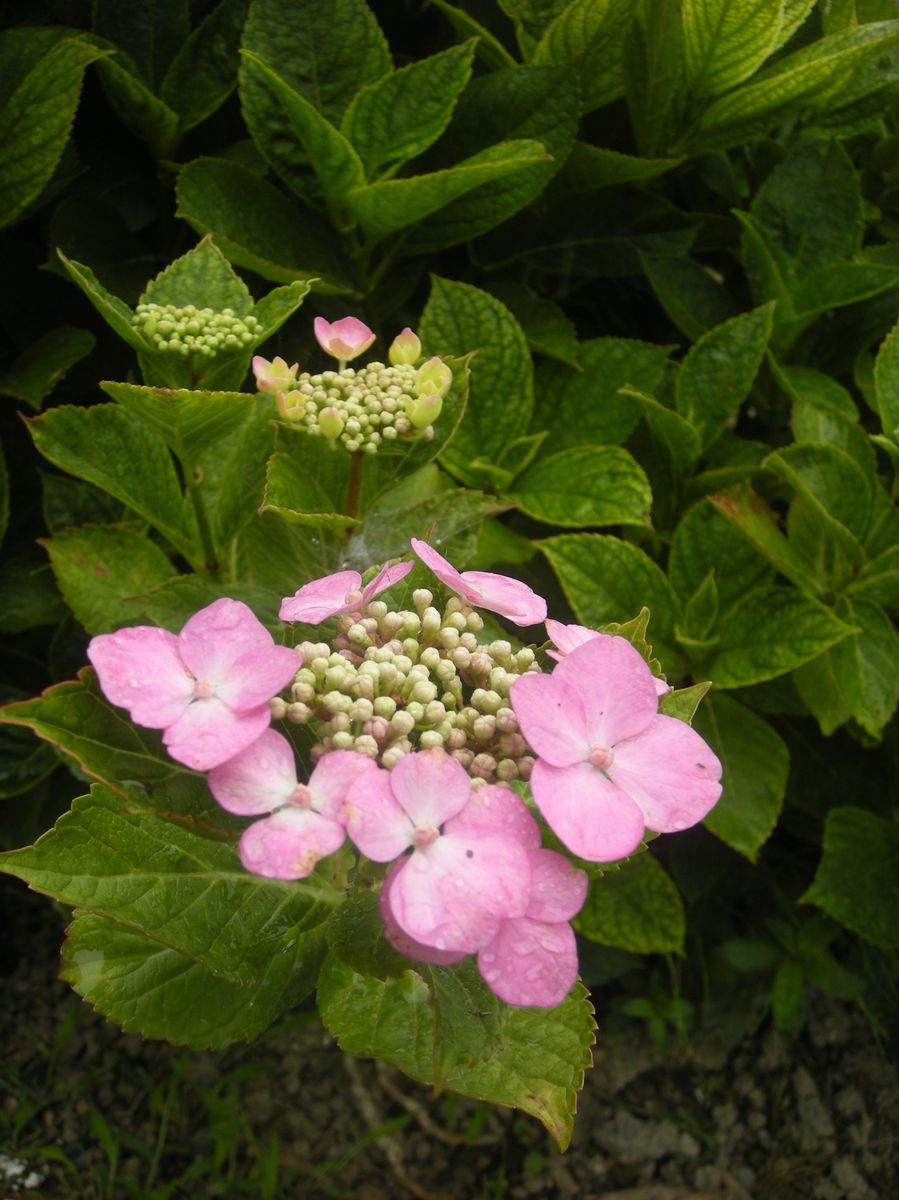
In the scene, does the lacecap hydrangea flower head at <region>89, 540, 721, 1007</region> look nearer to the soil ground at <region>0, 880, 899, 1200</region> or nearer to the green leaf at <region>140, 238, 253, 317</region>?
the green leaf at <region>140, 238, 253, 317</region>

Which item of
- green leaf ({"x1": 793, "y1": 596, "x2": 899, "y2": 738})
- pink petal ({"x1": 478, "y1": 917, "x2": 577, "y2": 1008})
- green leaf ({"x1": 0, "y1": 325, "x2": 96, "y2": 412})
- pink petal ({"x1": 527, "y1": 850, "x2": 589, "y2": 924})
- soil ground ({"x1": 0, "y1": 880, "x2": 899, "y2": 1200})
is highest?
pink petal ({"x1": 527, "y1": 850, "x2": 589, "y2": 924})

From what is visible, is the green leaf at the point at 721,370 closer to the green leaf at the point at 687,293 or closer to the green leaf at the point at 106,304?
the green leaf at the point at 687,293

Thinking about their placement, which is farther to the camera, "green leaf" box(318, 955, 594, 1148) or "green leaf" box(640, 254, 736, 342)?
"green leaf" box(640, 254, 736, 342)

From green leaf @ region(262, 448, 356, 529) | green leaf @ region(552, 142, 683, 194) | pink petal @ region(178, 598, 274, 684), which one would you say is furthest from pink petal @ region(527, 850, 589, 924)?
green leaf @ region(552, 142, 683, 194)

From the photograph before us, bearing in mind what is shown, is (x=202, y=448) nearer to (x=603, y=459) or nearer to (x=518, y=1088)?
(x=603, y=459)

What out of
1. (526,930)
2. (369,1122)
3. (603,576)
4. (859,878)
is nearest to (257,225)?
(603,576)

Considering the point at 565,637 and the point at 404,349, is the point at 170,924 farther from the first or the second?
the point at 404,349

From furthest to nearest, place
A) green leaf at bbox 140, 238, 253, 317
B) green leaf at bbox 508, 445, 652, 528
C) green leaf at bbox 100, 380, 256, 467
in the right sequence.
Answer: green leaf at bbox 508, 445, 652, 528
green leaf at bbox 140, 238, 253, 317
green leaf at bbox 100, 380, 256, 467
